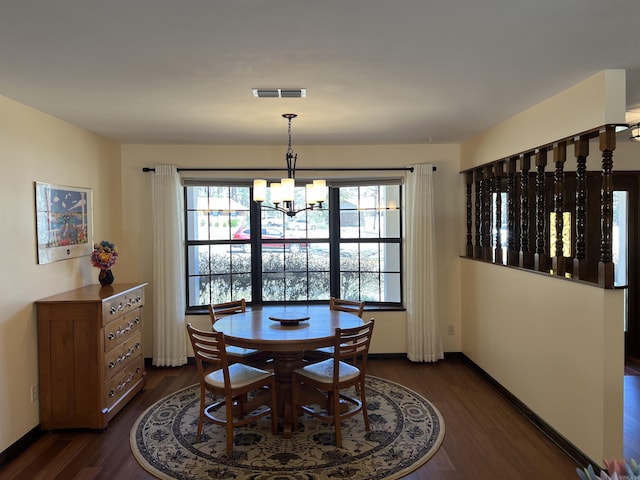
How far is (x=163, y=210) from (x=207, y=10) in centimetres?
331

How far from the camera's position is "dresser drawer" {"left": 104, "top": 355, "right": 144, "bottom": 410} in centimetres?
350

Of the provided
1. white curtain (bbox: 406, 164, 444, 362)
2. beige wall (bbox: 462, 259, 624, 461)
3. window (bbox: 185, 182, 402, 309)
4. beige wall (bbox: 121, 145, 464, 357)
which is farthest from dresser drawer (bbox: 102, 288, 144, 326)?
beige wall (bbox: 462, 259, 624, 461)

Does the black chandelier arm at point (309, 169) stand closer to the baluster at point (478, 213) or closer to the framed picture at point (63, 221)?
the baluster at point (478, 213)

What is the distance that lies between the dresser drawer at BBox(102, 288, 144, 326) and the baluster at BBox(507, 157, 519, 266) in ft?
11.5

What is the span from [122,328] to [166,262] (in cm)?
115

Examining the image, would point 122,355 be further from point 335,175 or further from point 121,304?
point 335,175

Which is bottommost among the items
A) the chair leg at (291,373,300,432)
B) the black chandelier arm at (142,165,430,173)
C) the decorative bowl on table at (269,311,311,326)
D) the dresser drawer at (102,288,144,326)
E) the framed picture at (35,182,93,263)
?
the chair leg at (291,373,300,432)

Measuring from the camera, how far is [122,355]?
12.4ft

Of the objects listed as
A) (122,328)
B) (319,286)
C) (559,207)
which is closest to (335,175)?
(319,286)

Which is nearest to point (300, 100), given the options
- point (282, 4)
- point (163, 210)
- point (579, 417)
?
point (282, 4)

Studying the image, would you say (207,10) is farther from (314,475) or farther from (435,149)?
(435,149)

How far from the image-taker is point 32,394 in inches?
130

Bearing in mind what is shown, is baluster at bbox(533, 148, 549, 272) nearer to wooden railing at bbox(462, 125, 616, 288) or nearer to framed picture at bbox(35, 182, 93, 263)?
wooden railing at bbox(462, 125, 616, 288)

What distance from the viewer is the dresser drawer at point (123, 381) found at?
3.50 m
